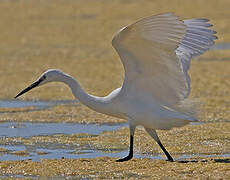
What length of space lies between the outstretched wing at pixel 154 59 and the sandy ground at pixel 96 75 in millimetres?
1004

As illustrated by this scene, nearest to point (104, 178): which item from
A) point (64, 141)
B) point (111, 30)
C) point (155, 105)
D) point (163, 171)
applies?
point (163, 171)

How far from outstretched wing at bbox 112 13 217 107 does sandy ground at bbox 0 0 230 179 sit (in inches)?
39.5

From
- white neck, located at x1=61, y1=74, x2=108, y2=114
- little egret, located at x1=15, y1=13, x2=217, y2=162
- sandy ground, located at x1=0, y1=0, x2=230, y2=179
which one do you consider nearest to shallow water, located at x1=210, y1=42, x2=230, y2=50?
sandy ground, located at x1=0, y1=0, x2=230, y2=179

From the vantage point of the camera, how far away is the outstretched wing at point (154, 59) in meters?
7.98

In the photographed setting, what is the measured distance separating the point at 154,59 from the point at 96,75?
962 cm

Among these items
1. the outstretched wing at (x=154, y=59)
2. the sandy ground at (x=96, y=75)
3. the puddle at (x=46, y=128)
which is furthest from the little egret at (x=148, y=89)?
the puddle at (x=46, y=128)

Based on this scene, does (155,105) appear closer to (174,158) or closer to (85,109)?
(174,158)

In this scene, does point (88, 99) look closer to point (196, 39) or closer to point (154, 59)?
point (154, 59)

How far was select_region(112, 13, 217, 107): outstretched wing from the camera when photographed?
7977 mm

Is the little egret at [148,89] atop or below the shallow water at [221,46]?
atop

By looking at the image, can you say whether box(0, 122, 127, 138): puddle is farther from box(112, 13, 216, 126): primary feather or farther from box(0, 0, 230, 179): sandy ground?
box(112, 13, 216, 126): primary feather

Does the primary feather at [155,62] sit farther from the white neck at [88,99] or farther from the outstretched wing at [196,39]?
the outstretched wing at [196,39]

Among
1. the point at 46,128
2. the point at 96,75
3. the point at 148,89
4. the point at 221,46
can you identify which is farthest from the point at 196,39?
the point at 221,46

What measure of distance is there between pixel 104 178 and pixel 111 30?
1954cm
